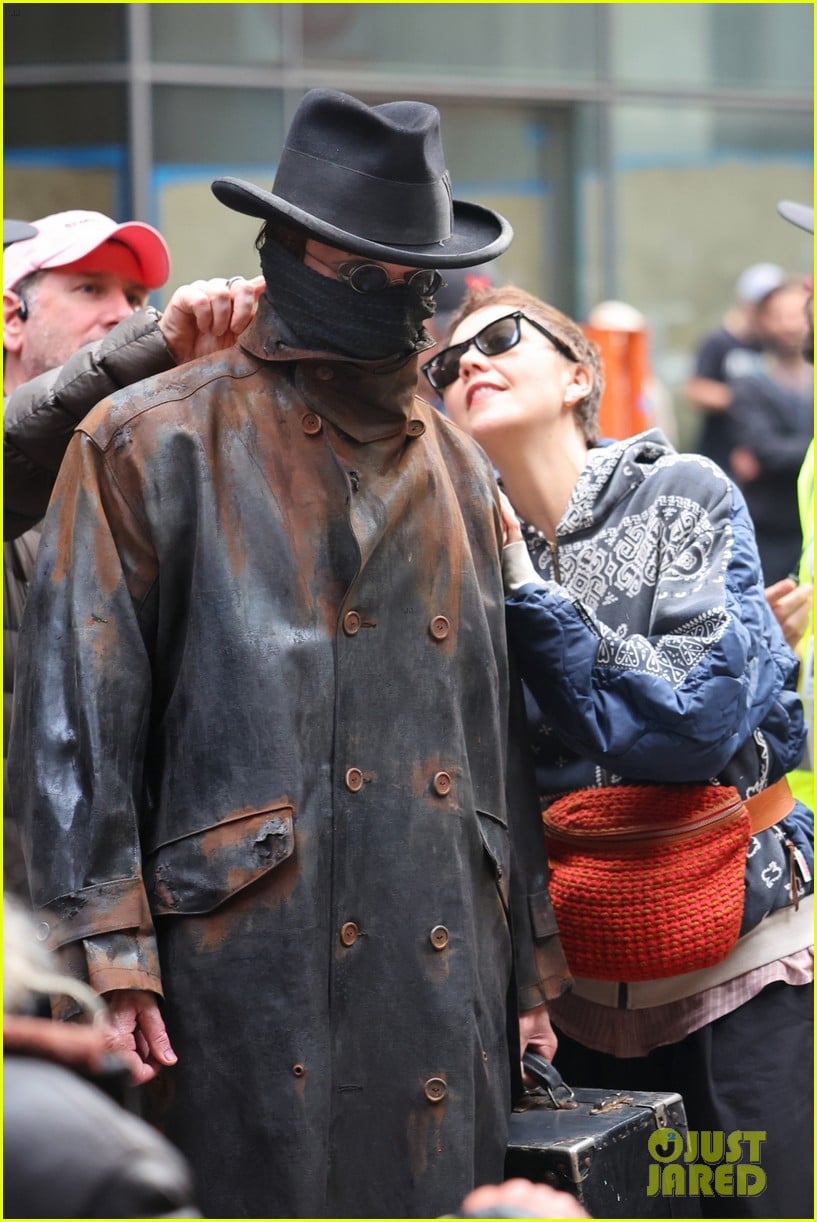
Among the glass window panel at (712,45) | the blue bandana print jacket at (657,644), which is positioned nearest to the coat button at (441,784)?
the blue bandana print jacket at (657,644)

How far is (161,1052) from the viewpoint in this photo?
2693 millimetres

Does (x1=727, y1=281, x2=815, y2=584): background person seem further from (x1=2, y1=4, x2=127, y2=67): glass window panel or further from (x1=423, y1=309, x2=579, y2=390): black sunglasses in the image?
(x1=423, y1=309, x2=579, y2=390): black sunglasses

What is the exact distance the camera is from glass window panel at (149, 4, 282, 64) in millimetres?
10375

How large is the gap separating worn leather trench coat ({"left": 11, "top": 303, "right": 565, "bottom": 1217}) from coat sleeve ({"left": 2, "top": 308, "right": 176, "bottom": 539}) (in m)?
0.32

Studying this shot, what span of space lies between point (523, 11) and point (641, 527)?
339 inches

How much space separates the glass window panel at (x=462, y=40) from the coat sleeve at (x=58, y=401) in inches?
309

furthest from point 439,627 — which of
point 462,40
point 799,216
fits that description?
point 462,40

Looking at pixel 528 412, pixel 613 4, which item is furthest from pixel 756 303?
pixel 528 412

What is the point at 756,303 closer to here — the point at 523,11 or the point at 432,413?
the point at 523,11

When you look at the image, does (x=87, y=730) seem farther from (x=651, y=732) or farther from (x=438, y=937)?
(x=651, y=732)

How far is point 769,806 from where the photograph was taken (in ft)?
11.9

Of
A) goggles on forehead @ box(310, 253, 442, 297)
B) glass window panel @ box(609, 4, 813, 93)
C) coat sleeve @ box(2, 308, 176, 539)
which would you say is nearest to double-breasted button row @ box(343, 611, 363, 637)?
goggles on forehead @ box(310, 253, 442, 297)

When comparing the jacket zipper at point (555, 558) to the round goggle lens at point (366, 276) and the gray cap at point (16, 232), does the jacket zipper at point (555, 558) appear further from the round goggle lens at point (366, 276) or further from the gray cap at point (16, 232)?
the gray cap at point (16, 232)

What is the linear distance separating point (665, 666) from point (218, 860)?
1.00 m
